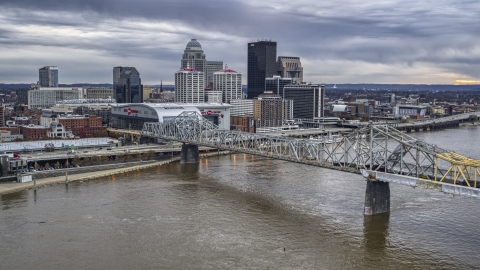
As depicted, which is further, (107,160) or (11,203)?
(107,160)

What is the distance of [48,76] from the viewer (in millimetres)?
186250

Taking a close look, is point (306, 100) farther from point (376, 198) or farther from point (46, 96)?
point (376, 198)

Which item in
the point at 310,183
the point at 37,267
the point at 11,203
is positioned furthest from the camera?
the point at 310,183

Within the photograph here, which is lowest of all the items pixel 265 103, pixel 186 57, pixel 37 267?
pixel 37 267

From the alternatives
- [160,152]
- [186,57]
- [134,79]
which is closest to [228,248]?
[160,152]

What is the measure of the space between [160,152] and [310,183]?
21787mm

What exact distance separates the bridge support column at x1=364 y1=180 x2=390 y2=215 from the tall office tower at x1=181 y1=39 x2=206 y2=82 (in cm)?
11342

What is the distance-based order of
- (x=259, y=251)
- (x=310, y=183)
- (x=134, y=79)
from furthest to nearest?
(x=134, y=79), (x=310, y=183), (x=259, y=251)

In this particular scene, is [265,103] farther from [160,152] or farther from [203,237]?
[203,237]

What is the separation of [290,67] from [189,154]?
330 ft

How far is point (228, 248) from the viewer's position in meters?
24.4

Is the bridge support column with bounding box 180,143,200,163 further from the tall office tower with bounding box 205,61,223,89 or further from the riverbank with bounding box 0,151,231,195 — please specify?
the tall office tower with bounding box 205,61,223,89

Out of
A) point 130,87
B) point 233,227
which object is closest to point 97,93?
point 130,87

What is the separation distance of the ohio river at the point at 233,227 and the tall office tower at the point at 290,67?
101 metres
